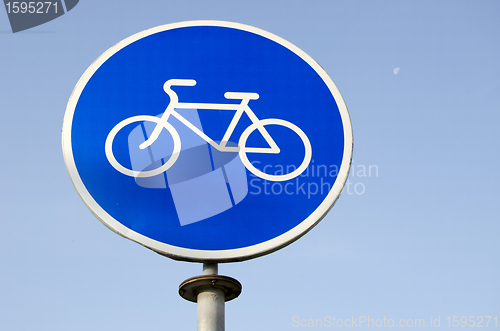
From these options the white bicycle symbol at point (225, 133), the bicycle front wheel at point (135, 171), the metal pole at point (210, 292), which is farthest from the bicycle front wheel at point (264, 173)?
the metal pole at point (210, 292)

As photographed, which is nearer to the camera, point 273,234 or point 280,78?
point 273,234

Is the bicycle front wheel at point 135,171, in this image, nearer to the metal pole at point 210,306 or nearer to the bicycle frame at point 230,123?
the bicycle frame at point 230,123

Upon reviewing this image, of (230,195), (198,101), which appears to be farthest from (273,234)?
(198,101)

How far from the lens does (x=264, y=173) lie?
9.91 ft

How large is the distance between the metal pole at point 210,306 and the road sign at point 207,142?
0.07 m

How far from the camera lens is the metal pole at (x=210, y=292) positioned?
2.76 meters

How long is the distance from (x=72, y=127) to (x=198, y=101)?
2.08 ft

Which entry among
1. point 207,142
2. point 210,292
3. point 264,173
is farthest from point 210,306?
point 207,142

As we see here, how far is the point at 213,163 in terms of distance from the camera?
3.04 metres

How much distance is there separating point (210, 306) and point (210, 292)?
2.6 inches

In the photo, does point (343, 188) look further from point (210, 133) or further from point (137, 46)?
point (137, 46)

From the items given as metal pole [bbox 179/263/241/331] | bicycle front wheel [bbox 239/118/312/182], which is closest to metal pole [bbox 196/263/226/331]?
metal pole [bbox 179/263/241/331]

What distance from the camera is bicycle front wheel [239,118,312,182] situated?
3.02 m

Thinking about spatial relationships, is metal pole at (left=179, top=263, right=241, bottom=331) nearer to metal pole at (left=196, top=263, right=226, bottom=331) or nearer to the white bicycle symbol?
metal pole at (left=196, top=263, right=226, bottom=331)
